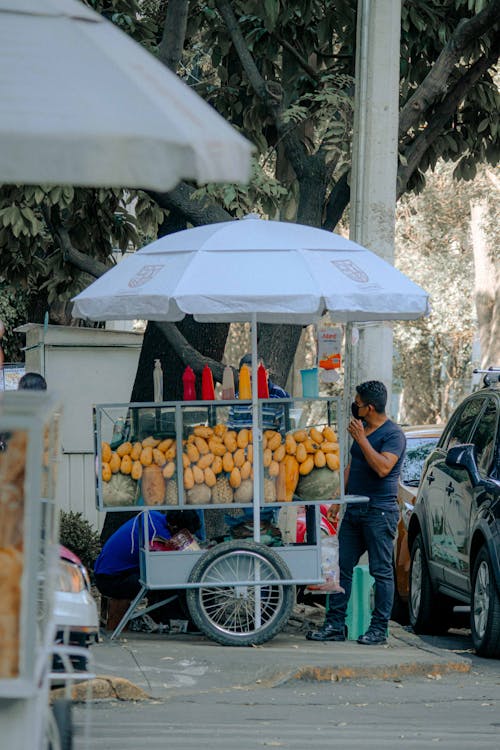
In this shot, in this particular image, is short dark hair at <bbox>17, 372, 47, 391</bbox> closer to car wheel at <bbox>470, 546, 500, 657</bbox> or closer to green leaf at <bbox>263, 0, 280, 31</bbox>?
car wheel at <bbox>470, 546, 500, 657</bbox>

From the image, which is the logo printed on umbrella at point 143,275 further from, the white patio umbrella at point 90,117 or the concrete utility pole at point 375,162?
the white patio umbrella at point 90,117

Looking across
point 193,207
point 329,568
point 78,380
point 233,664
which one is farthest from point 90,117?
point 78,380

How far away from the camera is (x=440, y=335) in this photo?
43.1 m

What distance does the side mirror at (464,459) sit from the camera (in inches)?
391

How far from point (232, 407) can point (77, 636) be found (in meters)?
2.73

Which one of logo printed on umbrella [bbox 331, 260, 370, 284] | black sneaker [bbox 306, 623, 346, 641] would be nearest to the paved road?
black sneaker [bbox 306, 623, 346, 641]

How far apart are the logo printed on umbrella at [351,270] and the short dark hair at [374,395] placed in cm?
88

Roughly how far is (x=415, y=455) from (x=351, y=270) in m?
5.46

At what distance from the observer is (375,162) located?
1052cm

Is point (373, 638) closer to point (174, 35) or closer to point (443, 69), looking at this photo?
point (443, 69)

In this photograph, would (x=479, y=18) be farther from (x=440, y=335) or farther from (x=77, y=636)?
(x=440, y=335)

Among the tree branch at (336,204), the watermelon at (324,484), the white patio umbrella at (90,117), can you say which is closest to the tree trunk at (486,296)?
the tree branch at (336,204)

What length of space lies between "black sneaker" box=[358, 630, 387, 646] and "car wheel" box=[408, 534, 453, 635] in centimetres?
173

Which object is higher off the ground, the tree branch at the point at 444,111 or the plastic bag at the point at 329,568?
the tree branch at the point at 444,111
